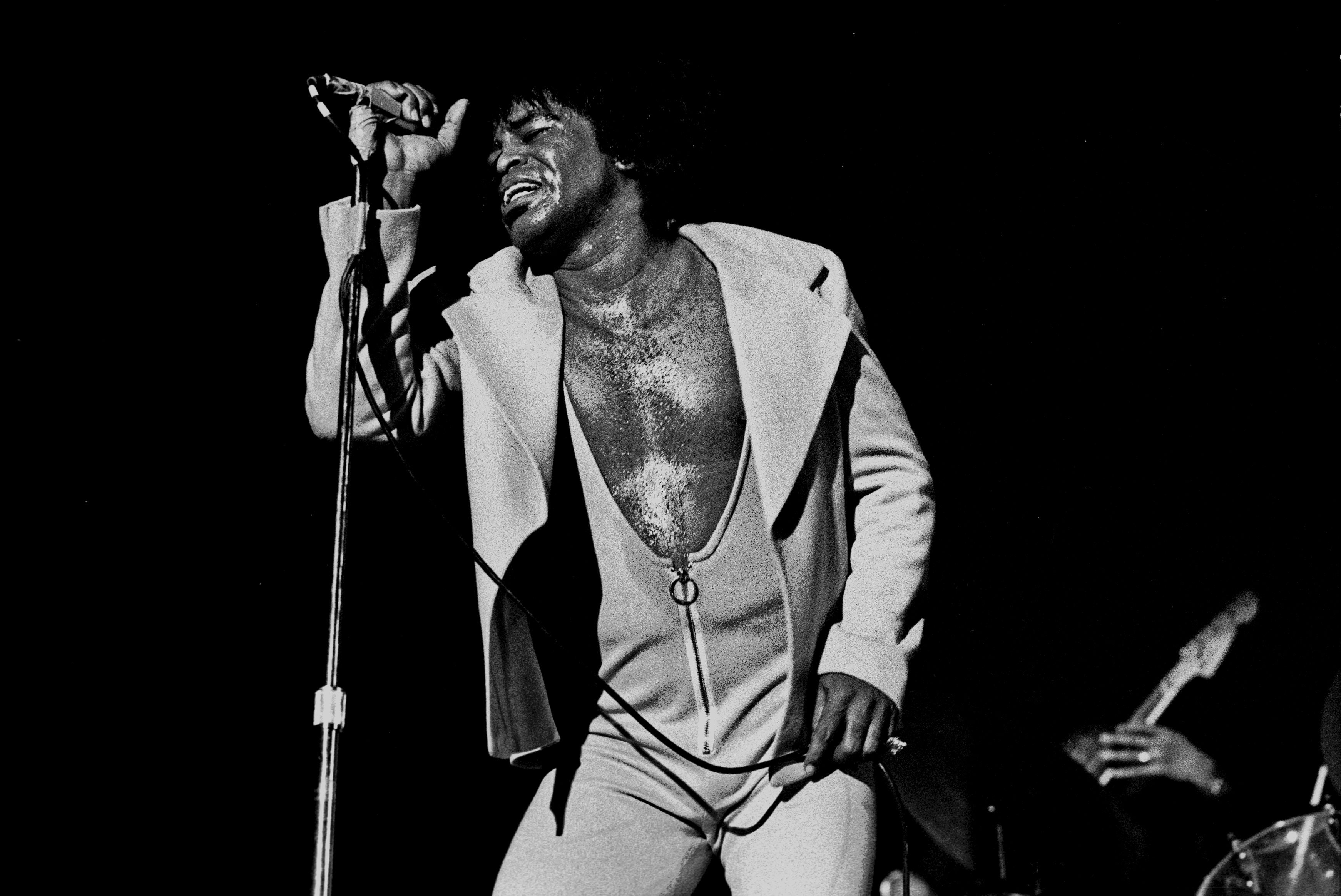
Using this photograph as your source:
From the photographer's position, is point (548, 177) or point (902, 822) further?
point (548, 177)

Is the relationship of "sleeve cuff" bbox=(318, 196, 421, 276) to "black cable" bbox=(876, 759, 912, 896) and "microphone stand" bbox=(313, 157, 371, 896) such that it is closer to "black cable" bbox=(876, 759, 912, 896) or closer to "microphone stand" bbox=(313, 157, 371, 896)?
"microphone stand" bbox=(313, 157, 371, 896)

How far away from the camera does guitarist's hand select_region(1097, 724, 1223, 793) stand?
184 inches

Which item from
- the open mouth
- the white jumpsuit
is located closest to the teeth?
the open mouth

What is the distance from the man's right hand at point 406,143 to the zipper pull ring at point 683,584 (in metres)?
0.68

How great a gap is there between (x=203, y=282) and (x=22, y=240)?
0.33 meters

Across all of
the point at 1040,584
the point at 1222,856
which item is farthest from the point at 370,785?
the point at 1222,856

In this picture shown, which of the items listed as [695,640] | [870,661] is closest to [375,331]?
[695,640]

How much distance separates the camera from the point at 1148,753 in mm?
4676

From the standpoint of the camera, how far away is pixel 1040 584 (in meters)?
4.46

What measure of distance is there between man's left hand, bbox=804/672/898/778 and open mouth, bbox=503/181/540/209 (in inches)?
35.6

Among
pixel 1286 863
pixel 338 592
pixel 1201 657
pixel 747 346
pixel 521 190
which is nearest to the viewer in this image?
pixel 338 592

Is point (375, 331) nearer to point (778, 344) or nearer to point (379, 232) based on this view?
point (379, 232)

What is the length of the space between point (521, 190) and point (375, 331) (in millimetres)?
378

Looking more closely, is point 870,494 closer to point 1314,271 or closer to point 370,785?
point 370,785
